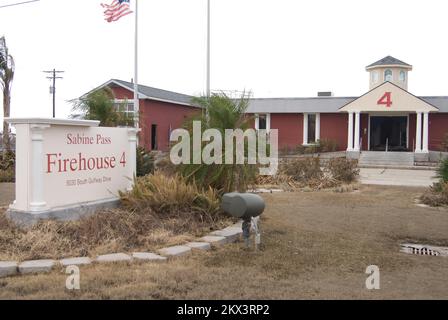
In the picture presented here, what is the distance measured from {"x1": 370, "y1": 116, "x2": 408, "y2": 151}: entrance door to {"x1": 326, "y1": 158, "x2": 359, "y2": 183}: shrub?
69.2 ft

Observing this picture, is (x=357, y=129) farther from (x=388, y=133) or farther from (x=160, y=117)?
(x=160, y=117)

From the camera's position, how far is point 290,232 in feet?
25.7

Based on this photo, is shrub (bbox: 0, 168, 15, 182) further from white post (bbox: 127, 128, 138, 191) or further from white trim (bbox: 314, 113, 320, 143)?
white trim (bbox: 314, 113, 320, 143)

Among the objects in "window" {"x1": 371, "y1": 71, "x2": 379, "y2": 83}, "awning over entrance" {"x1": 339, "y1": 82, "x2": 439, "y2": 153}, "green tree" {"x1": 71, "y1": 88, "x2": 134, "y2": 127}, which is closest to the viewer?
"green tree" {"x1": 71, "y1": 88, "x2": 134, "y2": 127}

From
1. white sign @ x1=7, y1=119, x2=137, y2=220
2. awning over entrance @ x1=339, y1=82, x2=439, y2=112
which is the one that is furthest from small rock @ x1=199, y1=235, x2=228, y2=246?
awning over entrance @ x1=339, y1=82, x2=439, y2=112

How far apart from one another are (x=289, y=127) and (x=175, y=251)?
3243cm

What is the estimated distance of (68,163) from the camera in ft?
24.9

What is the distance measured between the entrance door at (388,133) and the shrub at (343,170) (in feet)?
69.2

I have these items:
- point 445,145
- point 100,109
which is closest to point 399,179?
point 100,109

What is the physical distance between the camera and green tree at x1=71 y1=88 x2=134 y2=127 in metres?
14.0

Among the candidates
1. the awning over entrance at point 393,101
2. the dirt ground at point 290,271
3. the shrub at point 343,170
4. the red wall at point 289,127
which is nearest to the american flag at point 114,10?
the shrub at point 343,170

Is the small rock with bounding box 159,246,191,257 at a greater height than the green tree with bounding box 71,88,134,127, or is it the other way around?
the green tree with bounding box 71,88,134,127

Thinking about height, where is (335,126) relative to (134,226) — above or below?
above
